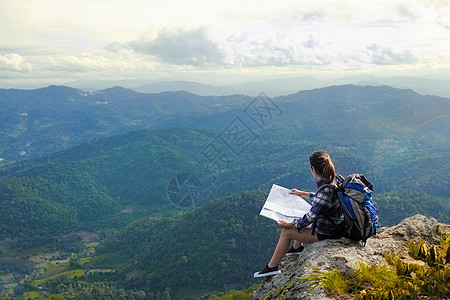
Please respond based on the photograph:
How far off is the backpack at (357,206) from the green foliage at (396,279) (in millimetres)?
591

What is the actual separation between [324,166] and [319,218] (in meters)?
0.94

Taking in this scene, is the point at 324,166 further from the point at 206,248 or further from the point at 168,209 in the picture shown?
the point at 168,209

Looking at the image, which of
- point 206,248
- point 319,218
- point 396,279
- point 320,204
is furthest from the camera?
point 206,248

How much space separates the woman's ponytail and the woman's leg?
46.0 inches

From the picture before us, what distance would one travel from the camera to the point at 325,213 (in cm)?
541

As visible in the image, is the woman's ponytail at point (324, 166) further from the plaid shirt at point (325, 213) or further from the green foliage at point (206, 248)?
the green foliage at point (206, 248)

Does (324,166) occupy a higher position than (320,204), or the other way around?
(324,166)

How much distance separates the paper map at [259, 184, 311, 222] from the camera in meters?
6.30

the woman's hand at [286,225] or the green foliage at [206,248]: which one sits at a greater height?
the woman's hand at [286,225]

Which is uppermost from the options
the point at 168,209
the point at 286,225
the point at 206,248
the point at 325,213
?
the point at 325,213

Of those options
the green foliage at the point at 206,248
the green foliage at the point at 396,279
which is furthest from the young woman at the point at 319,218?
the green foliage at the point at 206,248

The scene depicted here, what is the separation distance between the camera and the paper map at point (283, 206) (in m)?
6.30

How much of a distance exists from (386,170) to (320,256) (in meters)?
186

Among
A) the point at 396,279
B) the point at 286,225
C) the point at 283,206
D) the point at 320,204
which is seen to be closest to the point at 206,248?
the point at 283,206
